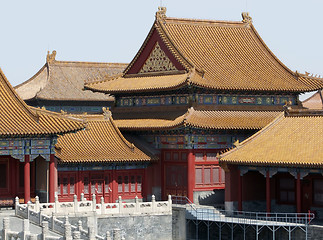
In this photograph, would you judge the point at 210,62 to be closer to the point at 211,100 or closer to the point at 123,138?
the point at 211,100

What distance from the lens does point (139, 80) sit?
75250mm

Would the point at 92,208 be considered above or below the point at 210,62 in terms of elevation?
below

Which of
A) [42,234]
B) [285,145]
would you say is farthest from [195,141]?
[42,234]

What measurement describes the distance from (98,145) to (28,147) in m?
8.22

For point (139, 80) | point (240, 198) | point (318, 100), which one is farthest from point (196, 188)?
point (318, 100)

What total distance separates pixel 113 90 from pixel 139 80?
1950 mm

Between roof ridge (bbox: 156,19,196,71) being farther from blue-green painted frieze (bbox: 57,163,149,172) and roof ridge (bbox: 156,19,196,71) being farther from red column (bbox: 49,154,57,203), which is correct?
red column (bbox: 49,154,57,203)

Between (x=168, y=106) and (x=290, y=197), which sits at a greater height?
(x=168, y=106)

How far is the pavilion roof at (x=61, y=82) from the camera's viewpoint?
97.9 meters

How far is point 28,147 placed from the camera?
62.2 metres

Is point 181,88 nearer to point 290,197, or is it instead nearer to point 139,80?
point 139,80

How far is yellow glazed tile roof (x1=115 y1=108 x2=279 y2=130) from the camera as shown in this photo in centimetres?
6931

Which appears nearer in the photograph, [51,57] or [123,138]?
[123,138]

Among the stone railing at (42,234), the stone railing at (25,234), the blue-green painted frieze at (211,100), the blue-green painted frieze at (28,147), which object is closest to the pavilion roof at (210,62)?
the blue-green painted frieze at (211,100)
